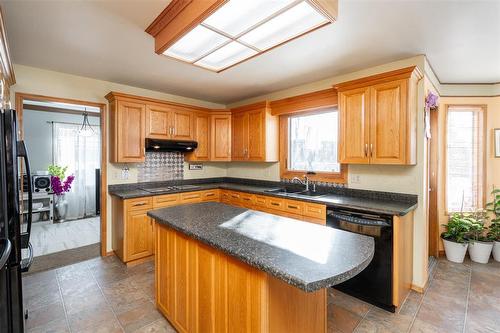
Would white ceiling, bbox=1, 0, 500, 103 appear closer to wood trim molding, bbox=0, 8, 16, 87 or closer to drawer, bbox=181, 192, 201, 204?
wood trim molding, bbox=0, 8, 16, 87

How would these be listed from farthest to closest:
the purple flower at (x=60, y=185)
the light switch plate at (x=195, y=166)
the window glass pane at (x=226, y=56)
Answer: the purple flower at (x=60, y=185)
the light switch plate at (x=195, y=166)
the window glass pane at (x=226, y=56)

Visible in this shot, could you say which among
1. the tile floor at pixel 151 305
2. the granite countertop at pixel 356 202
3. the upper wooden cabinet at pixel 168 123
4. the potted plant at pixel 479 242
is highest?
the upper wooden cabinet at pixel 168 123

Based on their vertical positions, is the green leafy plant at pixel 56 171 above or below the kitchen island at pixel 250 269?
above

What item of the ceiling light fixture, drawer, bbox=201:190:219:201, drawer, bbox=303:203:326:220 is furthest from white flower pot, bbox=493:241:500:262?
drawer, bbox=201:190:219:201

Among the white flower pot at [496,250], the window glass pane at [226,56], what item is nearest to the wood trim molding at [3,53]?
the window glass pane at [226,56]

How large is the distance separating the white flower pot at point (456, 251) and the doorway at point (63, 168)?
18.0 feet

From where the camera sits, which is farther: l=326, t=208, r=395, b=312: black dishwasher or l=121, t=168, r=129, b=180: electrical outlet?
l=121, t=168, r=129, b=180: electrical outlet

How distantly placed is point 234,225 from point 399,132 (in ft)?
6.39

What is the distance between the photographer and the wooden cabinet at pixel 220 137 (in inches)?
171

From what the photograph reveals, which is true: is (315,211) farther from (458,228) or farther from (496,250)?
(496,250)

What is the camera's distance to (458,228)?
3.28 metres

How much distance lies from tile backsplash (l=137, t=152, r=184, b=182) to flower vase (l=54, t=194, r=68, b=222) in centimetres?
284

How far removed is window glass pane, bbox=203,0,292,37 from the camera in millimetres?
1276

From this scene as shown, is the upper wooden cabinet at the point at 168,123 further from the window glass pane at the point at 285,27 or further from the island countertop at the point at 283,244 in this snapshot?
the window glass pane at the point at 285,27
